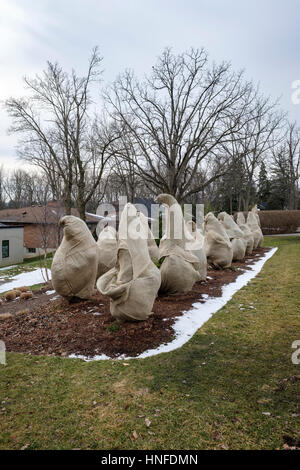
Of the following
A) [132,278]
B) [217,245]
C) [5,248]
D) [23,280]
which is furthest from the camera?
[5,248]

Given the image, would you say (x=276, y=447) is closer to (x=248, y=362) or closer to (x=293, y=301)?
(x=248, y=362)

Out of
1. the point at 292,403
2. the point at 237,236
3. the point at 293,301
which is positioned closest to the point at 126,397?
the point at 292,403

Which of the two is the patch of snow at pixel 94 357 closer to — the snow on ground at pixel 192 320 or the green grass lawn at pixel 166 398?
the snow on ground at pixel 192 320

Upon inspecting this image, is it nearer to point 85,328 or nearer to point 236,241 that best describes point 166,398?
point 85,328

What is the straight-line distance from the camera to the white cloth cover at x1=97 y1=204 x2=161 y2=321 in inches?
215

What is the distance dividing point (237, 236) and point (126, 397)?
11611 millimetres

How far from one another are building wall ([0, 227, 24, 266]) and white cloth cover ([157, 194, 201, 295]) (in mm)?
19337

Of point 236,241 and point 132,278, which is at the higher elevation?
point 236,241

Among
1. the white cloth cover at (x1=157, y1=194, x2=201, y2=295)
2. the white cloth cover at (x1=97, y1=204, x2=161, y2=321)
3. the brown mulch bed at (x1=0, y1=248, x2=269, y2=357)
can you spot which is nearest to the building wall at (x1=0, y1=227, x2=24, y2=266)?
the brown mulch bed at (x1=0, y1=248, x2=269, y2=357)

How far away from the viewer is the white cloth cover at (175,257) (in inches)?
300

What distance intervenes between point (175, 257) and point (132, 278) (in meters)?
2.35

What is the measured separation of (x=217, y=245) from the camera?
11.7 meters

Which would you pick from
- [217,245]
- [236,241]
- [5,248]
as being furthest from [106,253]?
[5,248]

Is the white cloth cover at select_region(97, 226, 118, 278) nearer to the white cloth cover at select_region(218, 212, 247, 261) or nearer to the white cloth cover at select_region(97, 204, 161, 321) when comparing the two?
the white cloth cover at select_region(97, 204, 161, 321)
